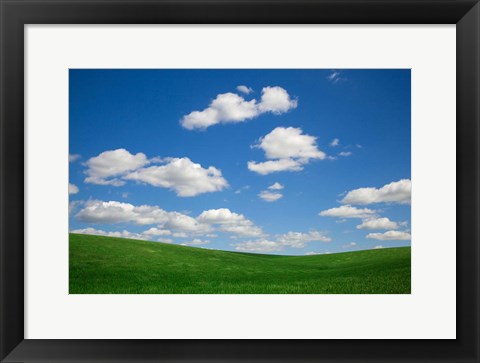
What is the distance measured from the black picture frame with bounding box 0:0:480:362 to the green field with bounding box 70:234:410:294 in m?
0.90

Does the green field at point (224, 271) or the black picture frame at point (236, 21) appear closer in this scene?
the black picture frame at point (236, 21)

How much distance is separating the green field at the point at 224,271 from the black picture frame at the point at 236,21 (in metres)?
0.90

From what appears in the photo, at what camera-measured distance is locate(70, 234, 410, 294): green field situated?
232 inches

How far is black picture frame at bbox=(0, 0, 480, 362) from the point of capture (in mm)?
3893

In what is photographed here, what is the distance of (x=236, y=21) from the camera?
160 inches

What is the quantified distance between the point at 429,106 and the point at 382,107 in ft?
4.68

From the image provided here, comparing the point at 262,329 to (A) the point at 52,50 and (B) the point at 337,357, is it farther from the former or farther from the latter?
(A) the point at 52,50

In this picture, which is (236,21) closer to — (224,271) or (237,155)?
(237,155)

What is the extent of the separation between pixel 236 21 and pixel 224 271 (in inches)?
285

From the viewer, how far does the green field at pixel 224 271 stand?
5.90m

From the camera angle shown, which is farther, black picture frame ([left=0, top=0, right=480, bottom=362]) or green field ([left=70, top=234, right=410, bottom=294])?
green field ([left=70, top=234, right=410, bottom=294])

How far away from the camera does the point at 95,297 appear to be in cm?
426

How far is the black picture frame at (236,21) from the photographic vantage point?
389cm

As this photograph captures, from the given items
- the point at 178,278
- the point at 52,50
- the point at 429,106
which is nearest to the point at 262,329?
the point at 429,106
